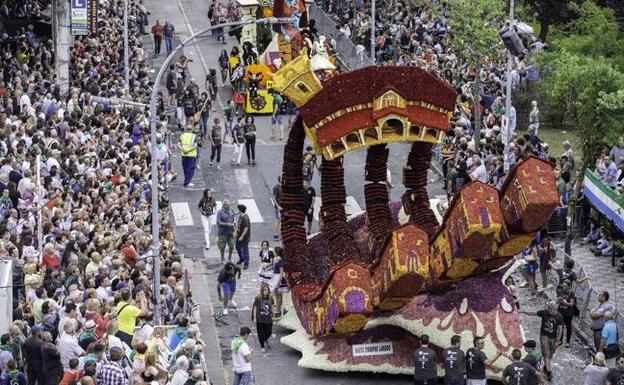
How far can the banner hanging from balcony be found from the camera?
43562mm

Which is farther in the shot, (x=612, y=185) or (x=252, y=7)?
(x=252, y=7)

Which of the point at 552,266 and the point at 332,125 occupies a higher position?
the point at 332,125

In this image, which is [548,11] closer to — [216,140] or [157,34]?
[157,34]

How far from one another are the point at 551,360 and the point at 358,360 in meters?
3.73

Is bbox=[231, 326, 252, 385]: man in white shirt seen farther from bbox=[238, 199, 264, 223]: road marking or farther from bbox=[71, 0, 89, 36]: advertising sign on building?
bbox=[71, 0, 89, 36]: advertising sign on building

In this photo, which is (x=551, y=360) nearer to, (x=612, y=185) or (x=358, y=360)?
(x=358, y=360)

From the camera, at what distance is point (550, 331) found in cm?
3647

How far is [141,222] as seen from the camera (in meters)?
41.0

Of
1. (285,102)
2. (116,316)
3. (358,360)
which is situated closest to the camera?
(116,316)

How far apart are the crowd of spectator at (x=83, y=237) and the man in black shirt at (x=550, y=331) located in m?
6.38

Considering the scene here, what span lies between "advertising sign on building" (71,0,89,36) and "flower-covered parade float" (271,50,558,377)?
18.7 m

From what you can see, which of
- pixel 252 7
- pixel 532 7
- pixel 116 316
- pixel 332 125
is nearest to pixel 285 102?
pixel 252 7

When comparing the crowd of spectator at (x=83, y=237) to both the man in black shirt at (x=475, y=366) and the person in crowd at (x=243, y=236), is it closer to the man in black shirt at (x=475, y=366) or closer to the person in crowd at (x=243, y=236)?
the person in crowd at (x=243, y=236)

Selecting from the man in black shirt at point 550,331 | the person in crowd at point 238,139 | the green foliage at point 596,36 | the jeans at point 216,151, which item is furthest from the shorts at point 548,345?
the green foliage at point 596,36
